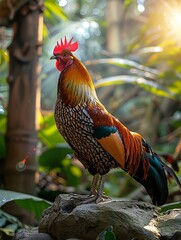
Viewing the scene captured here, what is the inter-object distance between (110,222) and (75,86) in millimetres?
457

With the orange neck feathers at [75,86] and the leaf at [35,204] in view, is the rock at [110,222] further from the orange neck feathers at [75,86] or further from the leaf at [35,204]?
the leaf at [35,204]

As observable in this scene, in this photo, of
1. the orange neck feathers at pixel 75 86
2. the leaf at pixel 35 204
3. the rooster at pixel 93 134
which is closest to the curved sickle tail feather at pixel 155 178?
the rooster at pixel 93 134

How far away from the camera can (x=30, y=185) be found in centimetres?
256

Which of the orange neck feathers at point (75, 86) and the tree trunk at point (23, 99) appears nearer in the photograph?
the orange neck feathers at point (75, 86)

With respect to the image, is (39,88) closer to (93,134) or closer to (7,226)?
(7,226)

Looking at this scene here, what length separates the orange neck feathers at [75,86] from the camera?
62.7 inches

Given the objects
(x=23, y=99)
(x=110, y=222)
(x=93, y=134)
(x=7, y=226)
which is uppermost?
(x=23, y=99)

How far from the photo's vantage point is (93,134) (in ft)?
5.14

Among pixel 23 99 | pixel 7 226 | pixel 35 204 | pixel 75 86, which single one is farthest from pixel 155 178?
pixel 23 99

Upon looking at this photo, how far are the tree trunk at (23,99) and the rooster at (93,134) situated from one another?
0.93 metres

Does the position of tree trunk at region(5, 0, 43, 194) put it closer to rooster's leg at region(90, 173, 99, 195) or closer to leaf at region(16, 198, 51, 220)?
leaf at region(16, 198, 51, 220)

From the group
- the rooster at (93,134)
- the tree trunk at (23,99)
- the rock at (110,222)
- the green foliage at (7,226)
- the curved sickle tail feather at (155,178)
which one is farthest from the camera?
the tree trunk at (23,99)

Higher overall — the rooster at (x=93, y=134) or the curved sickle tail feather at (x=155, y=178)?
the rooster at (x=93, y=134)

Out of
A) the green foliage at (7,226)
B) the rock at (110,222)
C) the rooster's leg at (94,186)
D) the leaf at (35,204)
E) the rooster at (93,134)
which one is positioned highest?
the rooster at (93,134)
